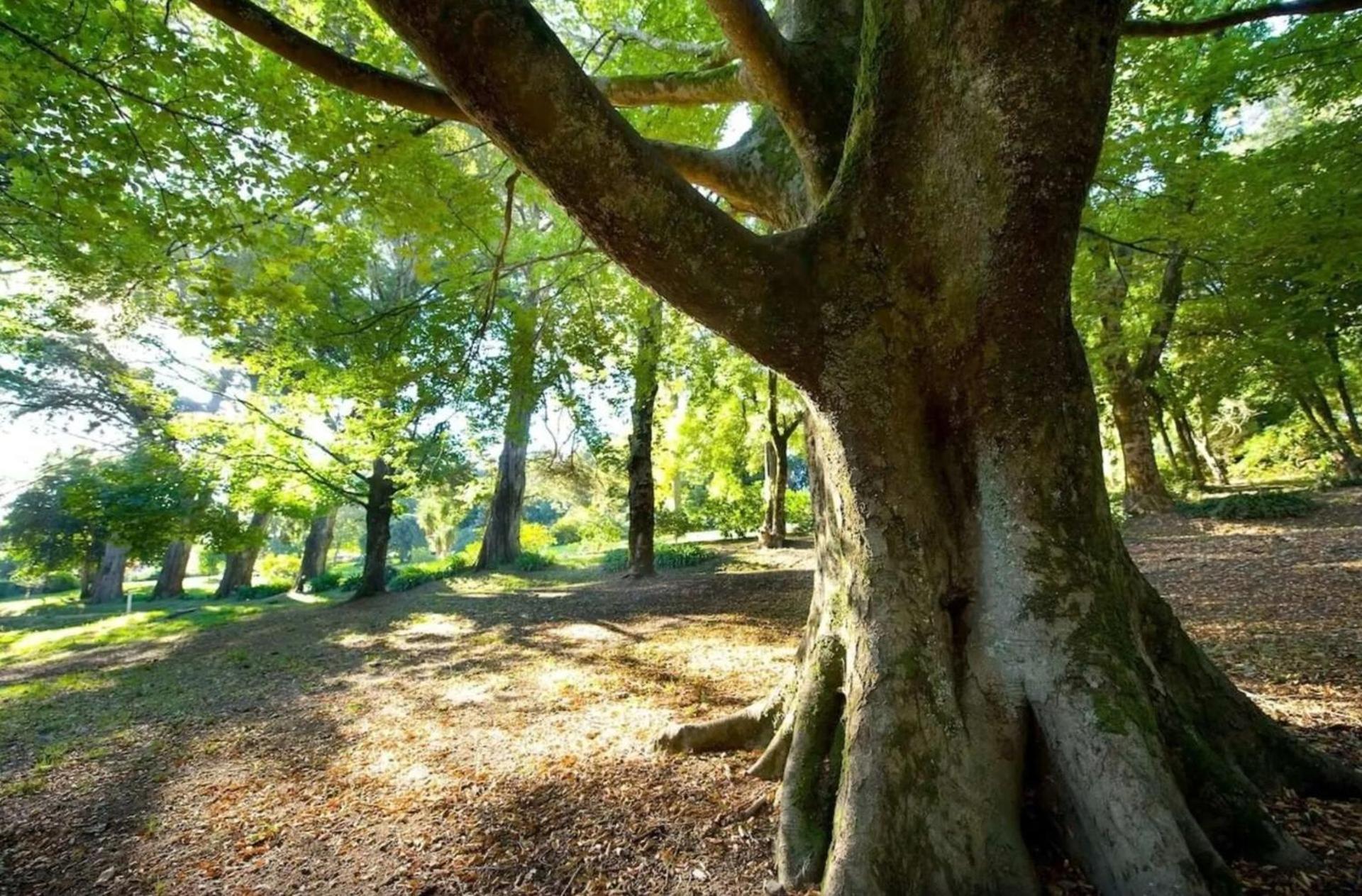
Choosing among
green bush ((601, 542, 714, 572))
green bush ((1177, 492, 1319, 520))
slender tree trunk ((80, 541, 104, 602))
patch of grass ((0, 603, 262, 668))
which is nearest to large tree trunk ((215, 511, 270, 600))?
patch of grass ((0, 603, 262, 668))

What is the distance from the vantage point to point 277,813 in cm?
307

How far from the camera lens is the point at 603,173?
6.25 feet

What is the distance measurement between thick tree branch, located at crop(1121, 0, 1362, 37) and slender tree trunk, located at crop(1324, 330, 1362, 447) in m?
10.9

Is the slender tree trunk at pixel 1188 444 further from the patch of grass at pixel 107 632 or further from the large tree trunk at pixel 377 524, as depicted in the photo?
the patch of grass at pixel 107 632

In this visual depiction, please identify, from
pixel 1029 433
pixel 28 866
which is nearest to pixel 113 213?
pixel 28 866

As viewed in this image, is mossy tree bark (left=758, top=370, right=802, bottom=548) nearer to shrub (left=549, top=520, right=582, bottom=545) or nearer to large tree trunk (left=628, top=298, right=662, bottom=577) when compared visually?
large tree trunk (left=628, top=298, right=662, bottom=577)

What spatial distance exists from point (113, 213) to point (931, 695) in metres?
5.58

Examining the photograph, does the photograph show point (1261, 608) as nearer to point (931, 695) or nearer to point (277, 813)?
point (931, 695)

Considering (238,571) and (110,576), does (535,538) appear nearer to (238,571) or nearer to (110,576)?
(238,571)

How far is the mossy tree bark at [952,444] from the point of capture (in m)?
1.91

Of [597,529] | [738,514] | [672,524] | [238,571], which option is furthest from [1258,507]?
[238,571]

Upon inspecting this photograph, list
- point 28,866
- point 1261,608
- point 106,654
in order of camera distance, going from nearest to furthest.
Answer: point 28,866 → point 1261,608 → point 106,654

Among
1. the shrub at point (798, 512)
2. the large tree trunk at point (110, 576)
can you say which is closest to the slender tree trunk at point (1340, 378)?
the shrub at point (798, 512)

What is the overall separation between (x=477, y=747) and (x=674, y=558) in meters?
11.2
